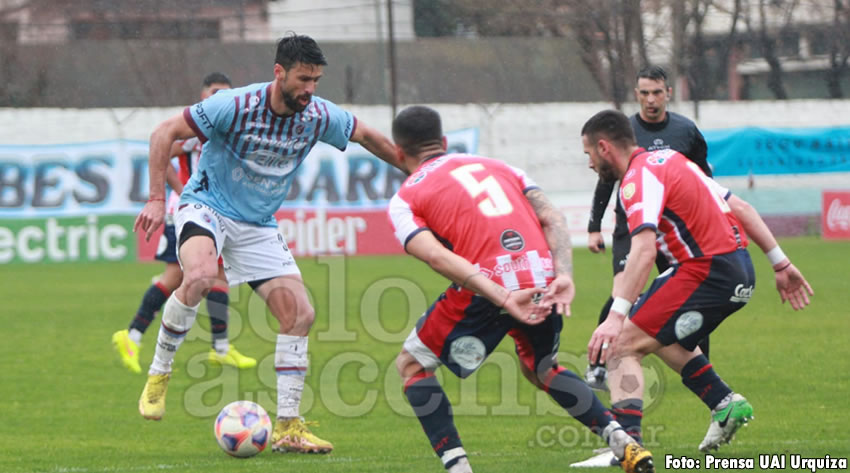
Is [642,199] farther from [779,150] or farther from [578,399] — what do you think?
[779,150]

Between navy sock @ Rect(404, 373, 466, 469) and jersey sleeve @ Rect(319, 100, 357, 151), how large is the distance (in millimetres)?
1967

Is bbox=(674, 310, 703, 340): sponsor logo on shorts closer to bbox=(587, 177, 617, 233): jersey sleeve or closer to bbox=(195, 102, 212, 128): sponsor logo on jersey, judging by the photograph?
bbox=(587, 177, 617, 233): jersey sleeve

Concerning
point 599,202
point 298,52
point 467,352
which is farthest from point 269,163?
point 599,202

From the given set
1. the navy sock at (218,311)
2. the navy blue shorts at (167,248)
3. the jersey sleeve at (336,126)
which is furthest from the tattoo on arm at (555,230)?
the navy blue shorts at (167,248)

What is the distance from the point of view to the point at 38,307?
15.5 metres

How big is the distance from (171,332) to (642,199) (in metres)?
2.98

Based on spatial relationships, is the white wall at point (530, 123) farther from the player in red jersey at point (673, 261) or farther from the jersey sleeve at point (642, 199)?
the jersey sleeve at point (642, 199)

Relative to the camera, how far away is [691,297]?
6117 mm

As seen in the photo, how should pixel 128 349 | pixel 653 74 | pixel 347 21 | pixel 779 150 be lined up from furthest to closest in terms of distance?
pixel 347 21 < pixel 779 150 < pixel 128 349 < pixel 653 74

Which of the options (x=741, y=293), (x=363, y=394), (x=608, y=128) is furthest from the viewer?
(x=363, y=394)

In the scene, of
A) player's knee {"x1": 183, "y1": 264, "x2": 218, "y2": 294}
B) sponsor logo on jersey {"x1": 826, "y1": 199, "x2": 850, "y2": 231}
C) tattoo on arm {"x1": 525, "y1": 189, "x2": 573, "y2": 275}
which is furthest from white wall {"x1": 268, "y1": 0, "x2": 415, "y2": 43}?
tattoo on arm {"x1": 525, "y1": 189, "x2": 573, "y2": 275}

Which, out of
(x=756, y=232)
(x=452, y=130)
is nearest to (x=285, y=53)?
(x=756, y=232)

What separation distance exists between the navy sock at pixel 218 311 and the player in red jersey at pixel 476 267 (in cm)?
484

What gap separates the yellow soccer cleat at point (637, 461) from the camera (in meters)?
5.34
